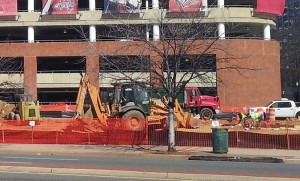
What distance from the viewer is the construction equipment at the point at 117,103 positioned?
1127 inches

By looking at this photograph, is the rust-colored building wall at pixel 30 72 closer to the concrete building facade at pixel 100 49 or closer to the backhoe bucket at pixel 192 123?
the concrete building facade at pixel 100 49

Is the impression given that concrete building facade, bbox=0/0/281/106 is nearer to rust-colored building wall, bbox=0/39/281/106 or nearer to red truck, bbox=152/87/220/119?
rust-colored building wall, bbox=0/39/281/106

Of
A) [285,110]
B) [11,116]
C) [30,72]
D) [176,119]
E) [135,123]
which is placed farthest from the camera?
[30,72]

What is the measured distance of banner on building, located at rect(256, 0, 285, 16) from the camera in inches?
2337

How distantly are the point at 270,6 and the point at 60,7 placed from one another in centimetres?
2431

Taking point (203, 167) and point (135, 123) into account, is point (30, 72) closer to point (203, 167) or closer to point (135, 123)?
point (135, 123)

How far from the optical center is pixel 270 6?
2362 inches

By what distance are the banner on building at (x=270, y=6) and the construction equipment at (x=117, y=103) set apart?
109 ft

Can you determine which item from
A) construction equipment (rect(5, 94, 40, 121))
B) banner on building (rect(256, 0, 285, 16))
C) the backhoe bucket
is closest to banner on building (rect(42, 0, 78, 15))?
banner on building (rect(256, 0, 285, 16))

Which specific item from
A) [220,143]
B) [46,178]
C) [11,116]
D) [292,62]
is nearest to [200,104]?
[11,116]

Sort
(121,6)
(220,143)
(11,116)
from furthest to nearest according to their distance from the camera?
(121,6) < (11,116) < (220,143)

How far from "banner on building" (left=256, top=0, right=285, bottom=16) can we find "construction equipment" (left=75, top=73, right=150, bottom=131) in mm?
33341

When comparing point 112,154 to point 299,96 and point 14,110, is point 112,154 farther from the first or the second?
point 299,96

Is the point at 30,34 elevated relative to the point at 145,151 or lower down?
elevated
